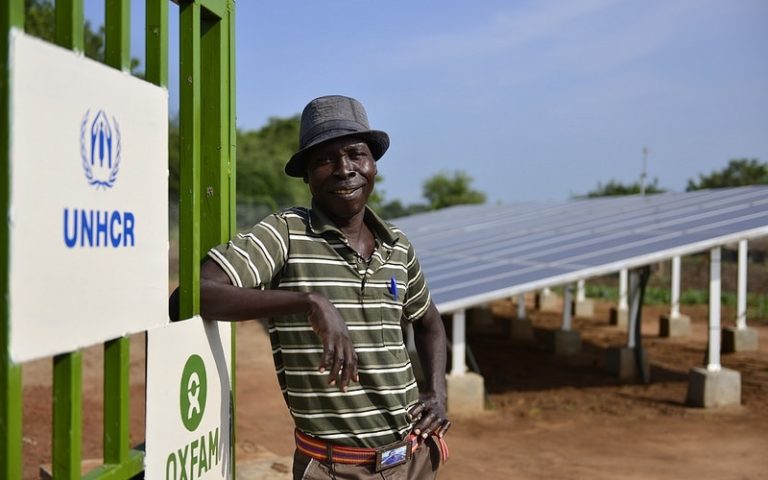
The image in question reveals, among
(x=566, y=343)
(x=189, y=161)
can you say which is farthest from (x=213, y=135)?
(x=566, y=343)

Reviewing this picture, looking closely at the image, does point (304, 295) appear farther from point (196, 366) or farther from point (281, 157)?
point (281, 157)

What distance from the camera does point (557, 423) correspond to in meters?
8.38

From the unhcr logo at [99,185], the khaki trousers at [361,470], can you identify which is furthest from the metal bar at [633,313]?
the unhcr logo at [99,185]

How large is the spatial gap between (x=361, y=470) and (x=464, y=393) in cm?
625

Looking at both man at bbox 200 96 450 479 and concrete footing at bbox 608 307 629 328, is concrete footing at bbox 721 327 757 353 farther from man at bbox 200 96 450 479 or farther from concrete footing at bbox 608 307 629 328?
man at bbox 200 96 450 479

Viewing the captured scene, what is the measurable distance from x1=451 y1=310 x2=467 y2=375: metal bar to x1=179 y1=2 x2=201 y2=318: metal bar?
19.4 feet

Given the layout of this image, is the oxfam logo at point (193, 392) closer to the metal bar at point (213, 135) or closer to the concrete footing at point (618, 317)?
the metal bar at point (213, 135)

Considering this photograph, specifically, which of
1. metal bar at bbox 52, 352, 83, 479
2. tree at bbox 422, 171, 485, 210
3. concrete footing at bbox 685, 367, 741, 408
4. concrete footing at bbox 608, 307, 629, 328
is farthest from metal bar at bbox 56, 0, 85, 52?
tree at bbox 422, 171, 485, 210

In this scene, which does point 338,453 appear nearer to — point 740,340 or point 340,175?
point 340,175

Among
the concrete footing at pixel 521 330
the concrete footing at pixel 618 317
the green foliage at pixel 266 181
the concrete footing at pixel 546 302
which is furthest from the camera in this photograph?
the green foliage at pixel 266 181

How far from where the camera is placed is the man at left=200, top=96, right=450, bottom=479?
217 cm

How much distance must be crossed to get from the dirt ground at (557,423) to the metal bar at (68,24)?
4.31m

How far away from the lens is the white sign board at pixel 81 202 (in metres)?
1.41

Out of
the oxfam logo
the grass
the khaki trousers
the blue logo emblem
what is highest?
the blue logo emblem
